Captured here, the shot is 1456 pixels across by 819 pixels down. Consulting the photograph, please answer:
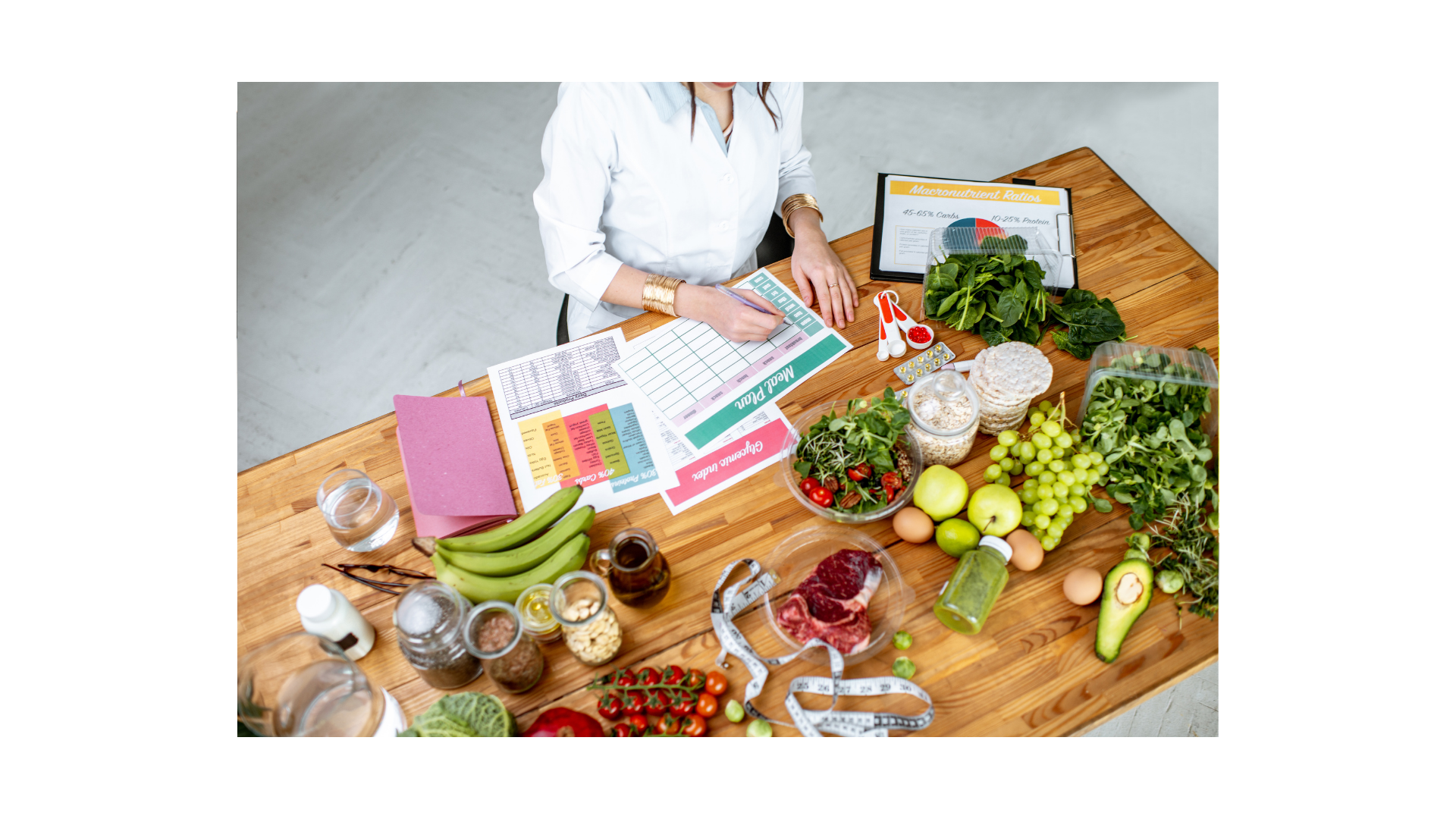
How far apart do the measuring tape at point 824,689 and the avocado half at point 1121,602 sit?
1.01ft

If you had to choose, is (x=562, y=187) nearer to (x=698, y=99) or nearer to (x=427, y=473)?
(x=698, y=99)

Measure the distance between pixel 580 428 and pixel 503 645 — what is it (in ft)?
1.63

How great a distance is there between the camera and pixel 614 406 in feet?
4.96

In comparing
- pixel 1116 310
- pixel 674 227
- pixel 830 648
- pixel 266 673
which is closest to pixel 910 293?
pixel 1116 310

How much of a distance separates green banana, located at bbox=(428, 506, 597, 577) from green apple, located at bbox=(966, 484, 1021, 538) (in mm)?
679

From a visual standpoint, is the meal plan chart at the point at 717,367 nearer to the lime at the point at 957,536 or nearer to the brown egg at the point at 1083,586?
the lime at the point at 957,536

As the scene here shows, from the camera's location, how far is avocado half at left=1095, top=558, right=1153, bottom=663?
3.84ft

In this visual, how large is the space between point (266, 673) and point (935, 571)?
3.51 ft

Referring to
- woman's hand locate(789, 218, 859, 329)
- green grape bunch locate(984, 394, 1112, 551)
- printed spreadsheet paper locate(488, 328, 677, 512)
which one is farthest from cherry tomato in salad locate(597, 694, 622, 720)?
woman's hand locate(789, 218, 859, 329)

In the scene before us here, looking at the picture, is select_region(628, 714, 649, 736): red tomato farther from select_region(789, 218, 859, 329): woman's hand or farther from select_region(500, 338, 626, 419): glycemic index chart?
select_region(789, 218, 859, 329): woman's hand

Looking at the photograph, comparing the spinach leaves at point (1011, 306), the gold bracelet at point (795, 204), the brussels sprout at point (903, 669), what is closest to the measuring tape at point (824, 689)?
the brussels sprout at point (903, 669)

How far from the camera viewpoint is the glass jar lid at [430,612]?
3.64 ft

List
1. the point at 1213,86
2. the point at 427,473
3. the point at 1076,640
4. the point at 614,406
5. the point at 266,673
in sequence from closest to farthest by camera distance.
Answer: the point at 266,673 → the point at 1076,640 → the point at 427,473 → the point at 614,406 → the point at 1213,86

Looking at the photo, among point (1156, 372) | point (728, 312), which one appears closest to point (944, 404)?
point (1156, 372)
